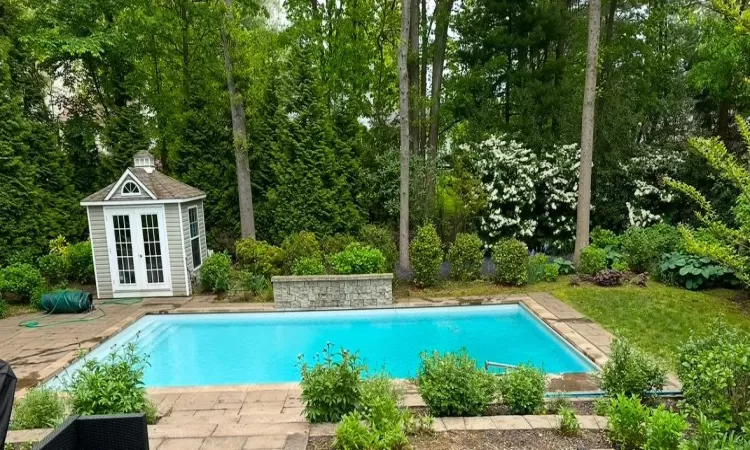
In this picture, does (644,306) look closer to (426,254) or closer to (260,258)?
(426,254)

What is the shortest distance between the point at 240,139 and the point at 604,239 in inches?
348

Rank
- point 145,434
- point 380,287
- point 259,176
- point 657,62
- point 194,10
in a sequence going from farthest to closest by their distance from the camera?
point 657,62 < point 259,176 < point 194,10 < point 380,287 < point 145,434

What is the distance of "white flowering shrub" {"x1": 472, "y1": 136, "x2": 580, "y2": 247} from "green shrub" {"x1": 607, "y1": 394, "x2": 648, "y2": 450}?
8.43 m

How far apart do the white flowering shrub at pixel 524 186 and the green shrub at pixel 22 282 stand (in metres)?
9.80

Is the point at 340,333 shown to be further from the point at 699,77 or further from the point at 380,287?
→ the point at 699,77

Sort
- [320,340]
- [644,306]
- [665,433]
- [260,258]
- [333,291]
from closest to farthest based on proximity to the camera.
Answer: [665,433], [320,340], [644,306], [333,291], [260,258]

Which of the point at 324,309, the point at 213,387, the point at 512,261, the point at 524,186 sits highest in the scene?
the point at 524,186

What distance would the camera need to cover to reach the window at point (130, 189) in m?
9.09

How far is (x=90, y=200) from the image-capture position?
29.6 ft

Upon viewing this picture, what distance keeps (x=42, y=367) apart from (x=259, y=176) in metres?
7.04

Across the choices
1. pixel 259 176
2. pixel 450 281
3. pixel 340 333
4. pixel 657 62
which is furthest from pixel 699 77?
pixel 259 176

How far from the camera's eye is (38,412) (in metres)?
4.14

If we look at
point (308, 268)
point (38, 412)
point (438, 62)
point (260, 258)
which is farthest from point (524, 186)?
point (38, 412)

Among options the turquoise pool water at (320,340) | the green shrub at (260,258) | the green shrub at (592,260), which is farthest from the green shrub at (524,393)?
the green shrub at (260,258)
